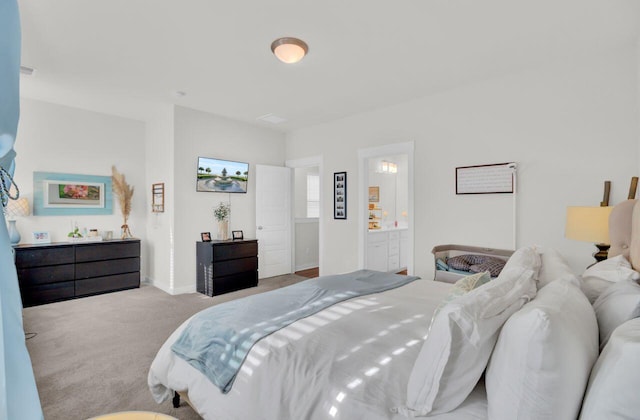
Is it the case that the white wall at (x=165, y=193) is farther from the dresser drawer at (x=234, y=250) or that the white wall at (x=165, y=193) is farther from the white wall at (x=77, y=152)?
the dresser drawer at (x=234, y=250)

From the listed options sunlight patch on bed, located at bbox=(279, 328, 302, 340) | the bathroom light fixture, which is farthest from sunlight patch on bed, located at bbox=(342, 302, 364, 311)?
the bathroom light fixture

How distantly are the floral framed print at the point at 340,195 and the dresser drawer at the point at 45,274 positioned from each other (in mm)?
3787

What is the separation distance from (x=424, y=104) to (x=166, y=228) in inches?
160

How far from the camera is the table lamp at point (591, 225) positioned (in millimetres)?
2289

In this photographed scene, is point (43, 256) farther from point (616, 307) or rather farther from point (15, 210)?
point (616, 307)

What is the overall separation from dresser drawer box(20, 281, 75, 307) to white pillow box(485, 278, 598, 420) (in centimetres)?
508

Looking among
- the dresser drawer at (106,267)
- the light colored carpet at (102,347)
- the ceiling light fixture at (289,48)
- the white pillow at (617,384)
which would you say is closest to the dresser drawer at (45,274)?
the dresser drawer at (106,267)

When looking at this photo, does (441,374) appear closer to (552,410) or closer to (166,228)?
(552,410)

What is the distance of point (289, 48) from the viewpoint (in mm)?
2717

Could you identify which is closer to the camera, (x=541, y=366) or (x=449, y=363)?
(x=541, y=366)

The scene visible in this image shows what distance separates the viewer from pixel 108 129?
4973mm

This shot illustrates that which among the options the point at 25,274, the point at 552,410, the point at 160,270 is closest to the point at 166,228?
the point at 160,270

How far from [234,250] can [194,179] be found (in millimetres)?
1222

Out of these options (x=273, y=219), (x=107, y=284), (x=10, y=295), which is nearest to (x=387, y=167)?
(x=273, y=219)
